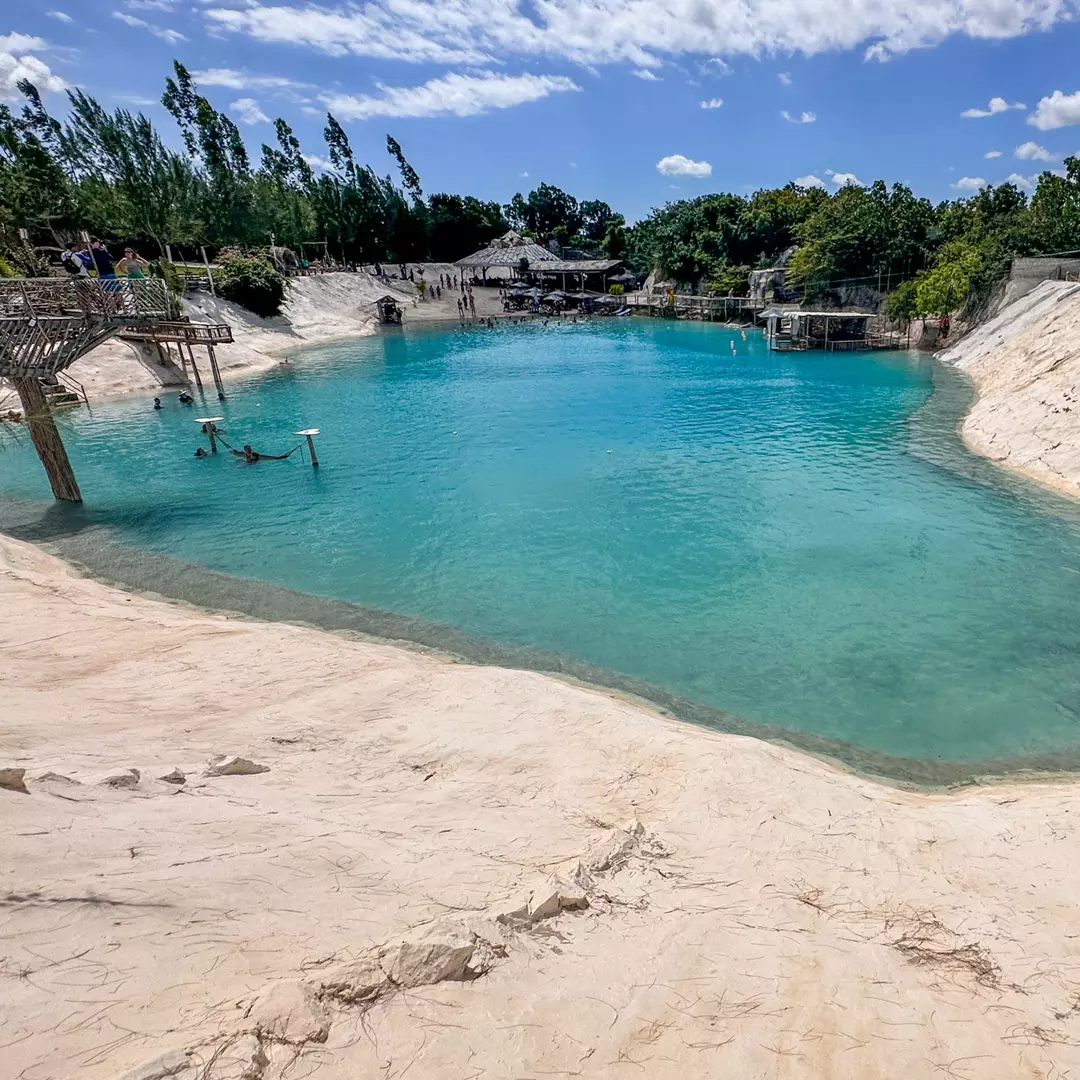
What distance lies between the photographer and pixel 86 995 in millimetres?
3705

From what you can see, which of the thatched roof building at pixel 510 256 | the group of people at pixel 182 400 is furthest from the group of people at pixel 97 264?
the thatched roof building at pixel 510 256

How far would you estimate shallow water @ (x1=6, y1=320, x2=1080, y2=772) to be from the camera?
12.7m

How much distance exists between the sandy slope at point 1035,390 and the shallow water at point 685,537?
4.67ft

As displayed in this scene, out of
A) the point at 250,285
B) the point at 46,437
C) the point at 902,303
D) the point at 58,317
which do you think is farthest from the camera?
the point at 250,285

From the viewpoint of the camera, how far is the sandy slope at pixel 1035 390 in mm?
23188

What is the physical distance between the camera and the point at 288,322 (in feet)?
200

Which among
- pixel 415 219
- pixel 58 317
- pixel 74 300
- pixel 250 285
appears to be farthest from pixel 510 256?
pixel 58 317

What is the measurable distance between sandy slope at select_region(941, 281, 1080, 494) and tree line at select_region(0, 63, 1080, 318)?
8438mm

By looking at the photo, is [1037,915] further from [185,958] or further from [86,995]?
[86,995]

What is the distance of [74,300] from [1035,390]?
34728 mm

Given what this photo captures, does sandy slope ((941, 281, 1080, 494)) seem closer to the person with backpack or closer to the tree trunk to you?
the tree trunk

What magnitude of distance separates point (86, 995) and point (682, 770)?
22.1ft

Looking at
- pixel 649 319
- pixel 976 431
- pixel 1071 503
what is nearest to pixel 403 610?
pixel 1071 503

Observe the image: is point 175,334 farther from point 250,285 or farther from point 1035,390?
point 1035,390
